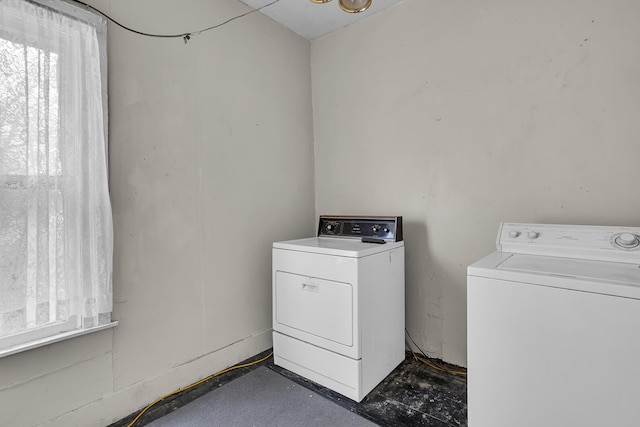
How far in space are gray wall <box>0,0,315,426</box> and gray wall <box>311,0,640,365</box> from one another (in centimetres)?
54

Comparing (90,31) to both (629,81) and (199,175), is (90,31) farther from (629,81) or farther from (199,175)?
(629,81)

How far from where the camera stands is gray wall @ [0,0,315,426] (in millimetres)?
1467

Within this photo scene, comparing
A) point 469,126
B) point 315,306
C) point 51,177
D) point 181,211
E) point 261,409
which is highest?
point 469,126

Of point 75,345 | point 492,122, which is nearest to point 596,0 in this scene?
point 492,122

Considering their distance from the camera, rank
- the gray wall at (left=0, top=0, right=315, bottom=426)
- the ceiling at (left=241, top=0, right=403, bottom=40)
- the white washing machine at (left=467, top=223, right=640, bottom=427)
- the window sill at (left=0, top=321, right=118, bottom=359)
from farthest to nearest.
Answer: the ceiling at (left=241, top=0, right=403, bottom=40), the gray wall at (left=0, top=0, right=315, bottom=426), the window sill at (left=0, top=321, right=118, bottom=359), the white washing machine at (left=467, top=223, right=640, bottom=427)

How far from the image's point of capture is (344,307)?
1701 millimetres

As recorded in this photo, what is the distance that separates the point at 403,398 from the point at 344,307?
0.56 meters

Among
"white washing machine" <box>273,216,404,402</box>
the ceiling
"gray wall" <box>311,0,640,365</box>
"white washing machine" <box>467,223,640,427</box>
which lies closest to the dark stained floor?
"white washing machine" <box>273,216,404,402</box>

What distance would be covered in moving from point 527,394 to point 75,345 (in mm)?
1813

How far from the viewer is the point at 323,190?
2607mm

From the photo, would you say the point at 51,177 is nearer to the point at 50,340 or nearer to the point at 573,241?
the point at 50,340

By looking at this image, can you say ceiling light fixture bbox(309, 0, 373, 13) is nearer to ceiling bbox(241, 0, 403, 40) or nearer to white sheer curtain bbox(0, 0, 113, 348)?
ceiling bbox(241, 0, 403, 40)

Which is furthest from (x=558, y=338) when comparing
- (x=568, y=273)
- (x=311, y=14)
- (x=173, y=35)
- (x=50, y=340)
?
(x=311, y=14)

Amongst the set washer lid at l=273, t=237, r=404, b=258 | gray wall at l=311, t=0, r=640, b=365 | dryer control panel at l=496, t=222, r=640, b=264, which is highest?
gray wall at l=311, t=0, r=640, b=365
